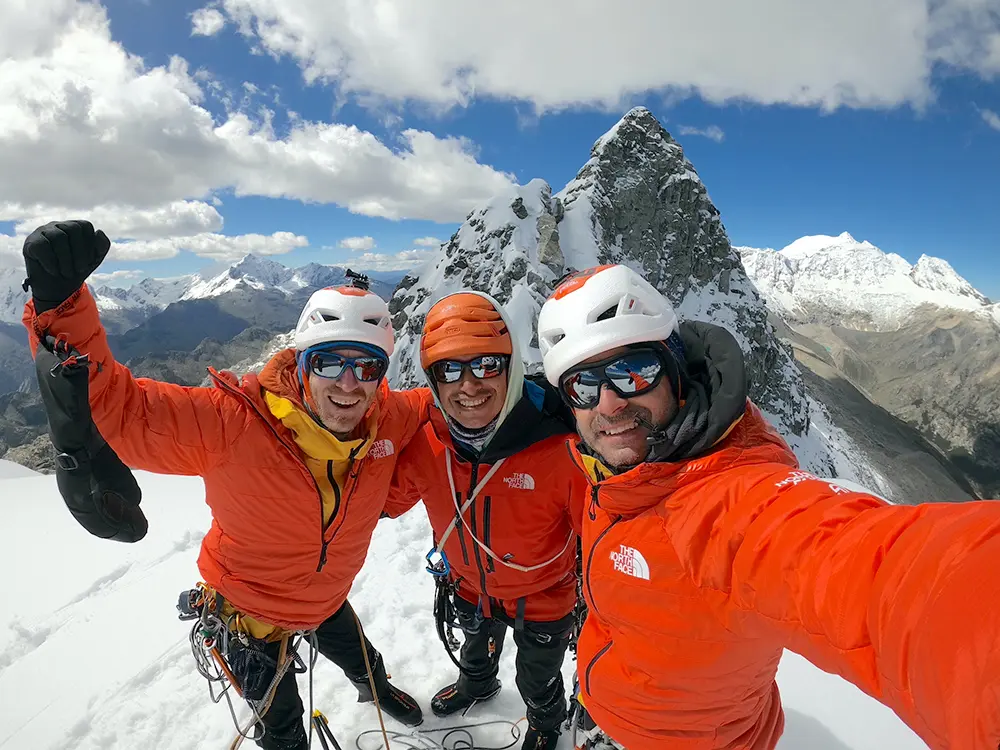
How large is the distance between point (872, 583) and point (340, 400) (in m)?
3.01

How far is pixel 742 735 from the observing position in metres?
2.40

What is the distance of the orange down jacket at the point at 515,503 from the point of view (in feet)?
11.3

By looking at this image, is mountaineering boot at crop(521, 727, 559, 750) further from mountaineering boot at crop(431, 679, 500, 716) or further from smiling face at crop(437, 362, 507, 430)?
smiling face at crop(437, 362, 507, 430)

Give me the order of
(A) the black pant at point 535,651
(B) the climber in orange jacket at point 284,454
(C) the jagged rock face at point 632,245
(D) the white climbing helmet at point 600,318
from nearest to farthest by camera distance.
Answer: (D) the white climbing helmet at point 600,318 → (B) the climber in orange jacket at point 284,454 → (A) the black pant at point 535,651 → (C) the jagged rock face at point 632,245

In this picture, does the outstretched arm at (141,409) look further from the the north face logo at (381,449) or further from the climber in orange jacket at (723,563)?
the climber in orange jacket at (723,563)

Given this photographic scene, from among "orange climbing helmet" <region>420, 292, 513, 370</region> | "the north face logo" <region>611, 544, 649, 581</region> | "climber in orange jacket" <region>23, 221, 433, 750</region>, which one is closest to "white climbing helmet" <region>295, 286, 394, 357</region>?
"climber in orange jacket" <region>23, 221, 433, 750</region>

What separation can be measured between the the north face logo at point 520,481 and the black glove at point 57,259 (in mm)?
2745

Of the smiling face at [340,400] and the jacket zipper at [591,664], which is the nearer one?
the jacket zipper at [591,664]

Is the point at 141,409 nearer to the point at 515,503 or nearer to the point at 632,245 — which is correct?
the point at 515,503

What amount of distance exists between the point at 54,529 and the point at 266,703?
8.84m

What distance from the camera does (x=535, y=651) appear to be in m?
3.81

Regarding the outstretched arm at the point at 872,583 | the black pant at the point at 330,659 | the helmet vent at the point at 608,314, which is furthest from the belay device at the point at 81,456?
the outstretched arm at the point at 872,583

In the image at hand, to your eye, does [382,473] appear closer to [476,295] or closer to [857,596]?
[476,295]

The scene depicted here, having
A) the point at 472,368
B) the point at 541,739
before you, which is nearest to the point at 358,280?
the point at 472,368
